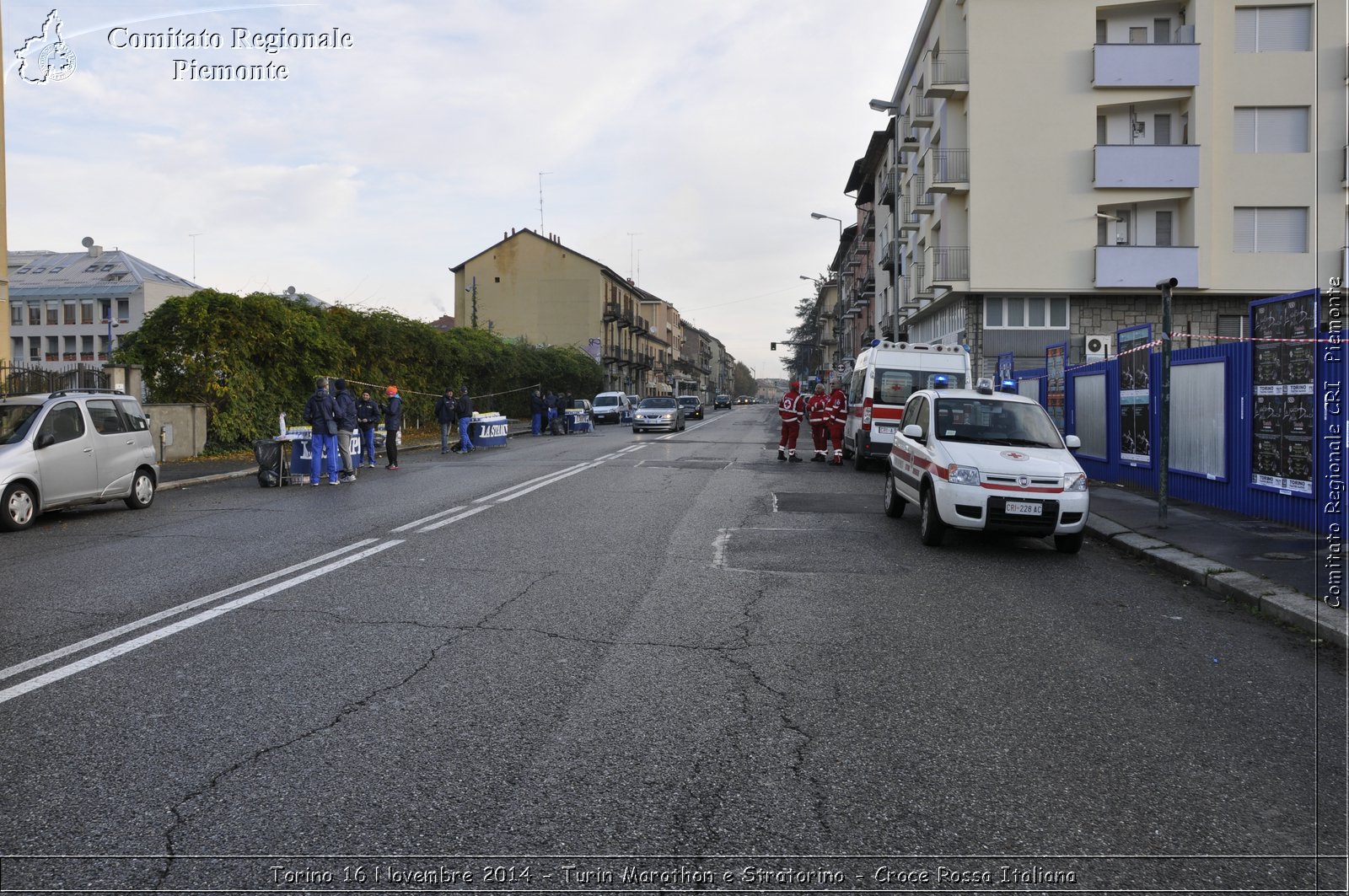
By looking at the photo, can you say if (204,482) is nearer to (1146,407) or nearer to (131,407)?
(131,407)

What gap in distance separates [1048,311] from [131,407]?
29.2 meters

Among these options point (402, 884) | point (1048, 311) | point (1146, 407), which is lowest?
point (402, 884)

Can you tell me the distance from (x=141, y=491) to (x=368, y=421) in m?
8.82

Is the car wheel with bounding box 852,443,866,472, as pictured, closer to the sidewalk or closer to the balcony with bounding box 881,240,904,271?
the sidewalk

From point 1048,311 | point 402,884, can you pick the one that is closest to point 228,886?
point 402,884

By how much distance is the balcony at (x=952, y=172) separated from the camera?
A: 112 feet

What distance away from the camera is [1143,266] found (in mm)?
32344

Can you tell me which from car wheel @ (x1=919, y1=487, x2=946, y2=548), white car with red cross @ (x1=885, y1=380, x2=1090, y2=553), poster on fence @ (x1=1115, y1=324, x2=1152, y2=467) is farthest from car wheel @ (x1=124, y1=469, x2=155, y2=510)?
poster on fence @ (x1=1115, y1=324, x2=1152, y2=467)

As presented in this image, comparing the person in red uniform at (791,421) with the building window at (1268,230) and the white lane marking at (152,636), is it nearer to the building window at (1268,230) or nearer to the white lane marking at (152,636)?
the white lane marking at (152,636)

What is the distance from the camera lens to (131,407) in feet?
45.9

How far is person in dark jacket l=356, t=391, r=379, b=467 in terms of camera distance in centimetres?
2194

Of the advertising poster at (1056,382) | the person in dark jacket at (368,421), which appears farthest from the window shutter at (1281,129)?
the person in dark jacket at (368,421)

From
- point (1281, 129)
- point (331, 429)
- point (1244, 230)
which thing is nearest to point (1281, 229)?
point (1244, 230)

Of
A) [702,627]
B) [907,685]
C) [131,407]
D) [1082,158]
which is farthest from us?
[1082,158]
